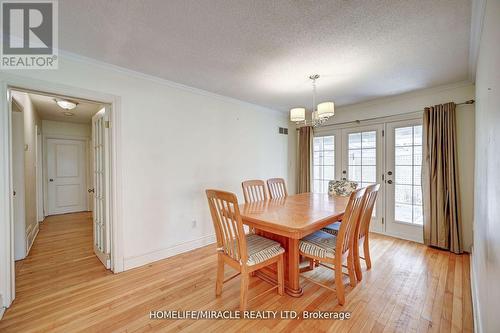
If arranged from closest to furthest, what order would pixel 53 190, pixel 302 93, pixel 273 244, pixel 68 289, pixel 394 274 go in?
pixel 273 244 < pixel 68 289 < pixel 394 274 < pixel 302 93 < pixel 53 190

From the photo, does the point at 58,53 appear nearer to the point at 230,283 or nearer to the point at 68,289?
the point at 68,289

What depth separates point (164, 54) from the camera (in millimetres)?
2148

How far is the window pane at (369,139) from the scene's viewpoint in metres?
3.69

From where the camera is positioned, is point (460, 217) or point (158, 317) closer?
point (158, 317)

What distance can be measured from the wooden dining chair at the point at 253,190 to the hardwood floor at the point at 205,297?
0.94 meters

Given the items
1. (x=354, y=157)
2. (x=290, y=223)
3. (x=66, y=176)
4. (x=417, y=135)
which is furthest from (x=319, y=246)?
(x=66, y=176)

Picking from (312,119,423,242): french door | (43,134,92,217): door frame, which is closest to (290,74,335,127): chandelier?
(312,119,423,242): french door

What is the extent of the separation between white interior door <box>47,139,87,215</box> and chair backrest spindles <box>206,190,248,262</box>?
5565 millimetres

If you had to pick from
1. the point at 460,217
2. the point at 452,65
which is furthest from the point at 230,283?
the point at 452,65

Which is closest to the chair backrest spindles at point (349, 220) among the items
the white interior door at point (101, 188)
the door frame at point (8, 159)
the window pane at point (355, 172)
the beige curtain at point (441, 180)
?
the beige curtain at point (441, 180)

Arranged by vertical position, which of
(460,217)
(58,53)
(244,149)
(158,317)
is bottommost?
(158,317)

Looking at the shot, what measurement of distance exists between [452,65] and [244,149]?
2.93 metres

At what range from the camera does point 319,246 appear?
1887 millimetres

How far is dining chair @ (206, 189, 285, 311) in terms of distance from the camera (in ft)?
5.52
